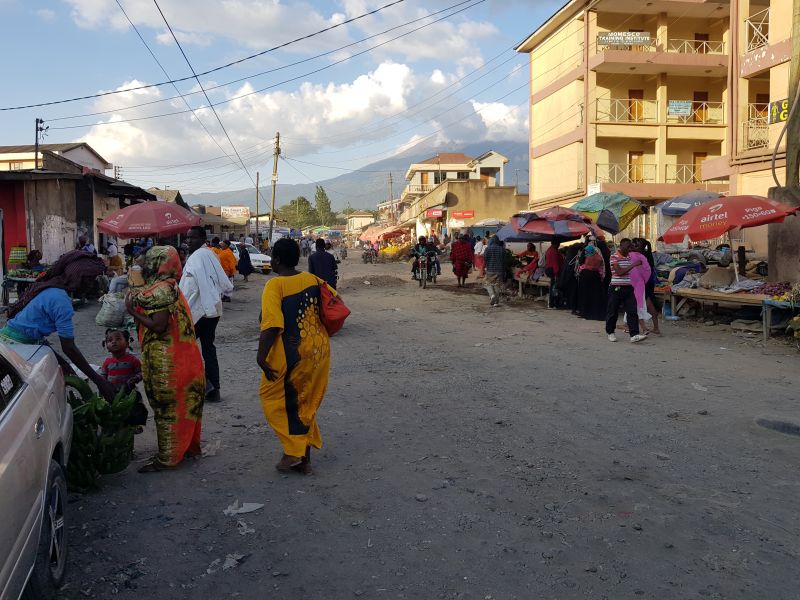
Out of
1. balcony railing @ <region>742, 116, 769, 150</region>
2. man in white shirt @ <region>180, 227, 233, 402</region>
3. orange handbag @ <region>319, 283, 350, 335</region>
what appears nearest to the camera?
orange handbag @ <region>319, 283, 350, 335</region>

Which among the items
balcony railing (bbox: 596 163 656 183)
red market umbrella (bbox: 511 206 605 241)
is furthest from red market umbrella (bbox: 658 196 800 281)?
balcony railing (bbox: 596 163 656 183)

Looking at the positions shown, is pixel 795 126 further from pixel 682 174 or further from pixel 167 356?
pixel 682 174

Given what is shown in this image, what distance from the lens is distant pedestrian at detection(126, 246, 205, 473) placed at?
4699 mm

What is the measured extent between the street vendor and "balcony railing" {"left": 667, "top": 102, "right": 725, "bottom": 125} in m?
32.2

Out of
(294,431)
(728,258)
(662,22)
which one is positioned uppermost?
(662,22)

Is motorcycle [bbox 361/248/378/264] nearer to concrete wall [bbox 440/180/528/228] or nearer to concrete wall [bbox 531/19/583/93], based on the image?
concrete wall [bbox 440/180/528/228]

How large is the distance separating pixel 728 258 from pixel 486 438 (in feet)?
35.7

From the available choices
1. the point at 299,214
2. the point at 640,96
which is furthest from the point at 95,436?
the point at 299,214

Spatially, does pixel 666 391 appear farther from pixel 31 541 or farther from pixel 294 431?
pixel 31 541

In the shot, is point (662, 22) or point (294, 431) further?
point (662, 22)

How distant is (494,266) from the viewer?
1638 cm

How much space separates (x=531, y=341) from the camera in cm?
1106

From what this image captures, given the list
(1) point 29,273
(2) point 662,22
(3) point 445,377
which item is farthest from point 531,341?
(2) point 662,22

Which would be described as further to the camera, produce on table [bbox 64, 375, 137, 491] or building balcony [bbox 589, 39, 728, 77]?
building balcony [bbox 589, 39, 728, 77]
